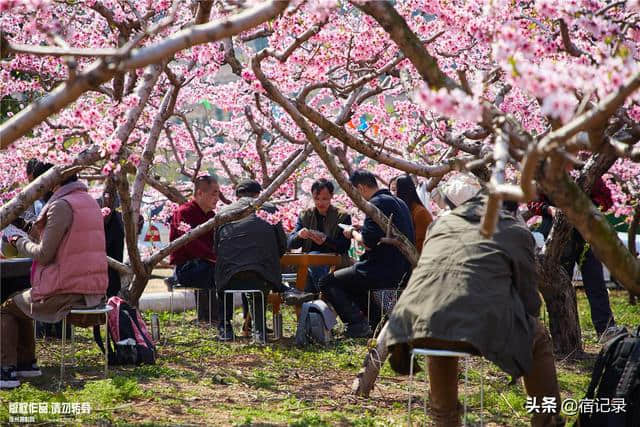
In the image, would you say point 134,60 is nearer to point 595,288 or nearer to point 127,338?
point 127,338

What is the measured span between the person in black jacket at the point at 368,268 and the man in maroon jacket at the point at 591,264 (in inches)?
52.0

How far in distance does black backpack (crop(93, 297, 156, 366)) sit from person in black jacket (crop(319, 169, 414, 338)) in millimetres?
2146

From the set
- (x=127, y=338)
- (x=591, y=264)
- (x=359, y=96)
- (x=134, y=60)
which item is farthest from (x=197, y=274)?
(x=134, y=60)

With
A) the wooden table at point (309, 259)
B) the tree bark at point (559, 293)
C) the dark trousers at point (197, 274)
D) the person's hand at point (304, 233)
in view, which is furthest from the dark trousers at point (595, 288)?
the dark trousers at point (197, 274)

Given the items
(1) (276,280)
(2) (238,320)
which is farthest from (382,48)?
(2) (238,320)

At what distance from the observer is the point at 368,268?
861 centimetres

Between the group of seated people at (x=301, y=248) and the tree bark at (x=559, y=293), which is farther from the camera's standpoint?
the group of seated people at (x=301, y=248)

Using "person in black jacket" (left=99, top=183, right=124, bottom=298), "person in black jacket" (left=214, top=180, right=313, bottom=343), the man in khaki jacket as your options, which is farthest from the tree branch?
"person in black jacket" (left=99, top=183, right=124, bottom=298)

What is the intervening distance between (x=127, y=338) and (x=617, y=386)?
13.5 ft

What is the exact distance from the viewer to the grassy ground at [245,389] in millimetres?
5426

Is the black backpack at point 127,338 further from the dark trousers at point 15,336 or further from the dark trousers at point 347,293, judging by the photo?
the dark trousers at point 347,293

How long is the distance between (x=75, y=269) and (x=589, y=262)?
198 inches

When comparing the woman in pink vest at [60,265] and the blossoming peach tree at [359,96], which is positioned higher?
the blossoming peach tree at [359,96]

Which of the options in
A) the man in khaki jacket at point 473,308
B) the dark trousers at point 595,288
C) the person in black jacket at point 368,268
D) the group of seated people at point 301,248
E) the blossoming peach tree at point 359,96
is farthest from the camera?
the dark trousers at point 595,288
